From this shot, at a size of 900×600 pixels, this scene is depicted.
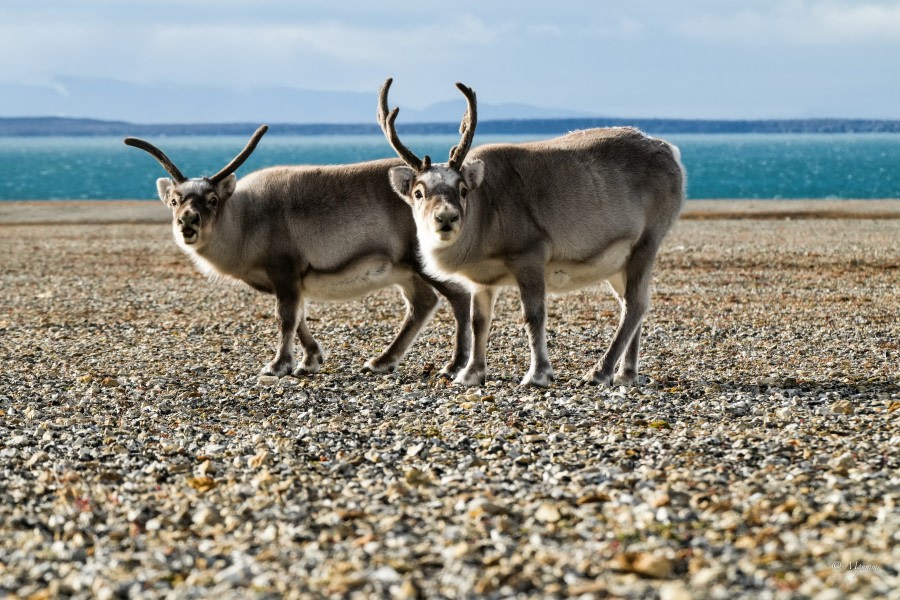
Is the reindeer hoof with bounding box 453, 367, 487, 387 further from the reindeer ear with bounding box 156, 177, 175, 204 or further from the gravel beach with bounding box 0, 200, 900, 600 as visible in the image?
the reindeer ear with bounding box 156, 177, 175, 204

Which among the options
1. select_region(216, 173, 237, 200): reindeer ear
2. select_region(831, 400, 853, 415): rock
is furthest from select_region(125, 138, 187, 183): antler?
select_region(831, 400, 853, 415): rock

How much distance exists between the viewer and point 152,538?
6.51 m

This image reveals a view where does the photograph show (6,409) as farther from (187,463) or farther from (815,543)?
(815,543)

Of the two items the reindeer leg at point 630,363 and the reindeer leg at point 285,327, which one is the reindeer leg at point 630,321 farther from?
the reindeer leg at point 285,327

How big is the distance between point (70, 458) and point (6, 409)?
2134mm

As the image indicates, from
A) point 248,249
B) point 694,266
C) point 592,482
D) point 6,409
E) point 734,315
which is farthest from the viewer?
point 694,266

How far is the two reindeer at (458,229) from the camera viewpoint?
10.5m

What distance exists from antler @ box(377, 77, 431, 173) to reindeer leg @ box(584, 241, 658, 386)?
86.7 inches

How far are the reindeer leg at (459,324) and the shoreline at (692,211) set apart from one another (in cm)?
2797

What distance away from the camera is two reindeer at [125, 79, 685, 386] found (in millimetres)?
10484

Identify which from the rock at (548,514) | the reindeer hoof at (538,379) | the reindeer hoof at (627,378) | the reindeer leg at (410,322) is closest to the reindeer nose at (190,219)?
the reindeer leg at (410,322)

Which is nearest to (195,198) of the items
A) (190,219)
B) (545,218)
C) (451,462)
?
(190,219)

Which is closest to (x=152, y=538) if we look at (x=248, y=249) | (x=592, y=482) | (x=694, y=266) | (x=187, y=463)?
(x=187, y=463)

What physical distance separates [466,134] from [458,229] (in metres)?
1.13
